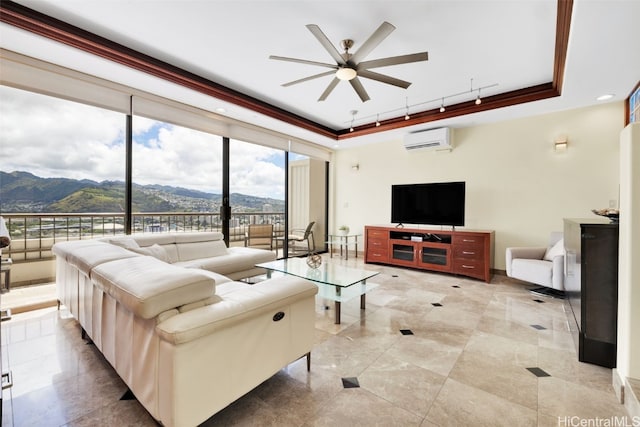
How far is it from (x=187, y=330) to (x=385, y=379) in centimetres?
129

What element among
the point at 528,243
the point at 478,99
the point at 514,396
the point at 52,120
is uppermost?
the point at 478,99

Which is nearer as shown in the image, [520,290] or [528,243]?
[520,290]

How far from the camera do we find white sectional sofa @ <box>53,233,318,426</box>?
1.20m

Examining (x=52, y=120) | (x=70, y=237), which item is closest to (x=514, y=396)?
(x=52, y=120)

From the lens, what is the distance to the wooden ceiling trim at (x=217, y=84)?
220 cm

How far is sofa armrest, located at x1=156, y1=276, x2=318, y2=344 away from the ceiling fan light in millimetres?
1908

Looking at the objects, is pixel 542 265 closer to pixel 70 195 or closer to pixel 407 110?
pixel 407 110

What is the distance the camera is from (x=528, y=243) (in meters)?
4.16

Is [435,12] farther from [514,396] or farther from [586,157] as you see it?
[586,157]

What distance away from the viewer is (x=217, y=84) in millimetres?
3539

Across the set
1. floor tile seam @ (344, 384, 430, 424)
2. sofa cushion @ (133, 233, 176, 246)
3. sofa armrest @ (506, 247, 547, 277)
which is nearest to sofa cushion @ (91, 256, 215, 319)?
floor tile seam @ (344, 384, 430, 424)

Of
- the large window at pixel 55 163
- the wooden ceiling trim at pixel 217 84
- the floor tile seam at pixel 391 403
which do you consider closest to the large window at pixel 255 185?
the wooden ceiling trim at pixel 217 84

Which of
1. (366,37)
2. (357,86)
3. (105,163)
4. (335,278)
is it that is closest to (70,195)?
(105,163)

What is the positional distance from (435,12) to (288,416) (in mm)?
2977
